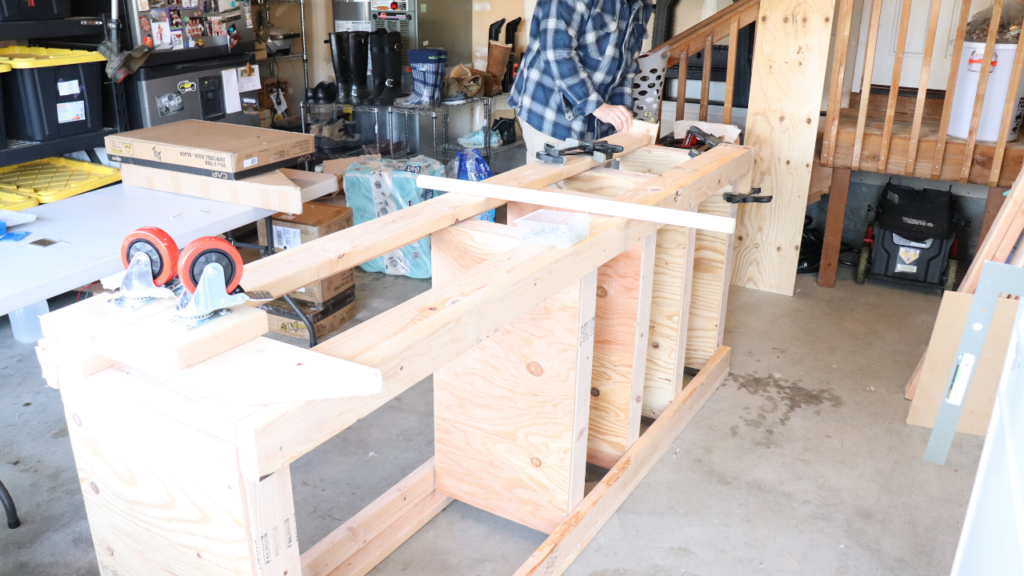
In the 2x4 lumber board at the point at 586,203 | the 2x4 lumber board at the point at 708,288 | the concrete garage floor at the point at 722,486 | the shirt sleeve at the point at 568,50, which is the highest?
the shirt sleeve at the point at 568,50

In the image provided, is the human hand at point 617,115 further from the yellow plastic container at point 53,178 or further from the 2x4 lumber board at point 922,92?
the yellow plastic container at point 53,178

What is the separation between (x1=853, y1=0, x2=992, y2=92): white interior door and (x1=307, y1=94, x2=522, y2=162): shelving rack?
2246mm

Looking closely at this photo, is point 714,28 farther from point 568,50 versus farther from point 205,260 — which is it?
point 205,260

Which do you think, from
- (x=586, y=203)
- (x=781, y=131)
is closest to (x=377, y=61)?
(x=781, y=131)

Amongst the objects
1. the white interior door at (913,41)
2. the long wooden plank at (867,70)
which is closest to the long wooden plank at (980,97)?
the long wooden plank at (867,70)

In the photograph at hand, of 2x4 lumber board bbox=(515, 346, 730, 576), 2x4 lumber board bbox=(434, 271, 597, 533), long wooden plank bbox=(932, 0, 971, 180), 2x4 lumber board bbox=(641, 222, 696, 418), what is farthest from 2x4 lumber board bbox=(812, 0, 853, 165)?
2x4 lumber board bbox=(434, 271, 597, 533)

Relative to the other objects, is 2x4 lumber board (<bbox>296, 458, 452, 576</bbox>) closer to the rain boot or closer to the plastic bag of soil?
the plastic bag of soil

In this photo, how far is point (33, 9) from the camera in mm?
3043

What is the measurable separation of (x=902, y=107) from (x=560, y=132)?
2153 mm

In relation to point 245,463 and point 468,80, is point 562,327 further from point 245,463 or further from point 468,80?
point 468,80

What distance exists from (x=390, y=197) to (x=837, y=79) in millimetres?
2076

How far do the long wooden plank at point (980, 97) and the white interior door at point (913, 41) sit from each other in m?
1.00

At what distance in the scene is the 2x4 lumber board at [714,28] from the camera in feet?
11.8

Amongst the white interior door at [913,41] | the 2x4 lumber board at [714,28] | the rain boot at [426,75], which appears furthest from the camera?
the rain boot at [426,75]
